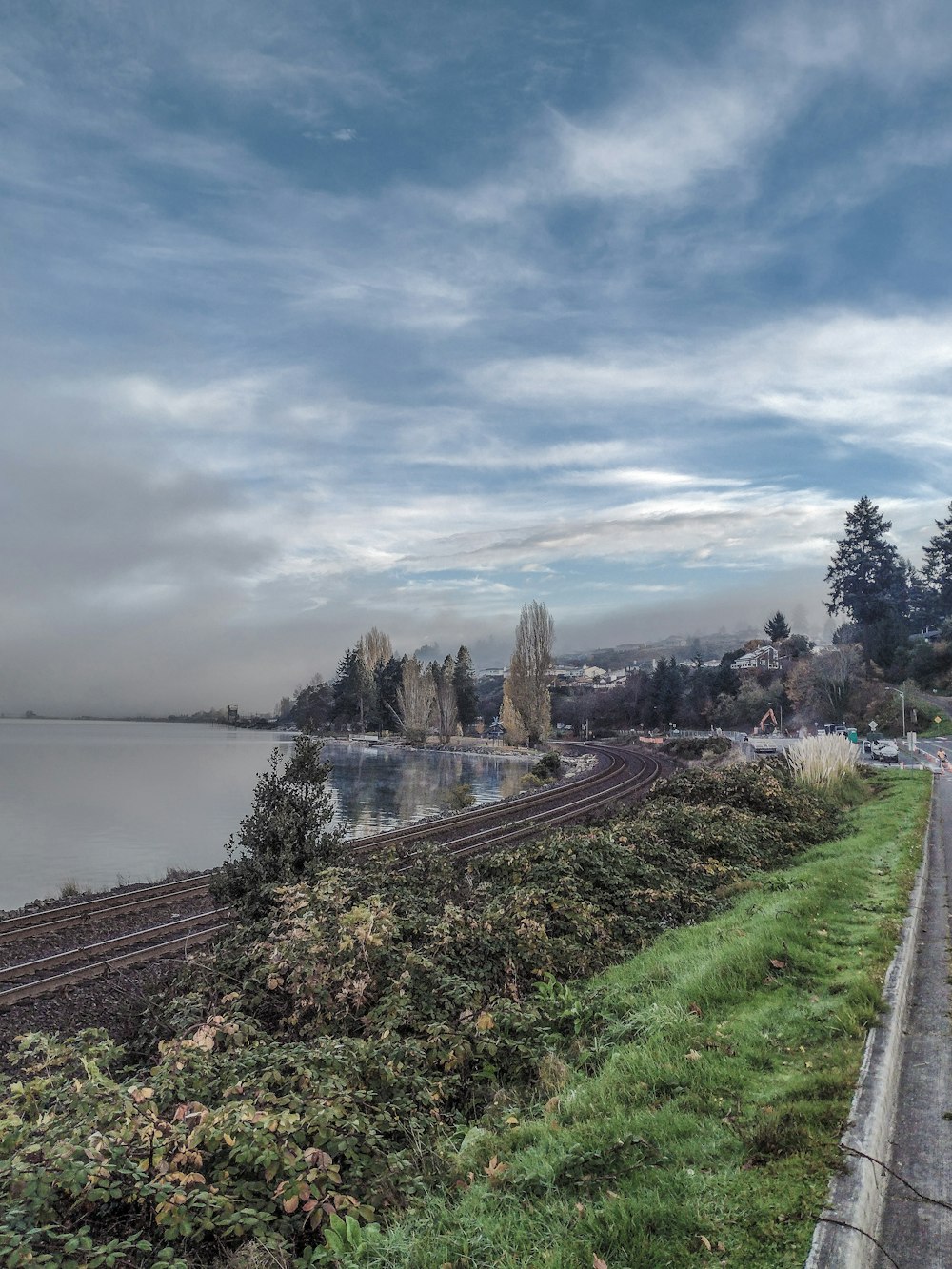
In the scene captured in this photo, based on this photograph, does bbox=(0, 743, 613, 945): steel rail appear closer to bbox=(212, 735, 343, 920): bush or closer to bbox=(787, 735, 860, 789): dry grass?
bbox=(212, 735, 343, 920): bush

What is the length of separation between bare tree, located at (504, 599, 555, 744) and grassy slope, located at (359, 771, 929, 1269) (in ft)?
242

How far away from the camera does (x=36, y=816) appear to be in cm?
3148

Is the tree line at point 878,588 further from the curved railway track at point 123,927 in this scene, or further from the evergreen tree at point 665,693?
the curved railway track at point 123,927

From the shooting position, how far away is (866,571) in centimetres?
8369

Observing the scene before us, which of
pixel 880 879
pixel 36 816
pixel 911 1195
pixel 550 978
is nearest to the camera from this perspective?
pixel 911 1195

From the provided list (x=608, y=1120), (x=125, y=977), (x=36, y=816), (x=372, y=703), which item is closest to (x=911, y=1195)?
(x=608, y=1120)

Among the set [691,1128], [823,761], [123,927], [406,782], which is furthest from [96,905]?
[406,782]

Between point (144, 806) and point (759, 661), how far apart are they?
93153 millimetres

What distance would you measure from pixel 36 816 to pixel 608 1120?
1303 inches

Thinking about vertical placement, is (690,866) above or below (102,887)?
above

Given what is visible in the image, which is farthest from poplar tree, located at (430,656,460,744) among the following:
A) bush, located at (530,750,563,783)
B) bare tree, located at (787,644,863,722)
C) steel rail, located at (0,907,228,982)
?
steel rail, located at (0,907,228,982)

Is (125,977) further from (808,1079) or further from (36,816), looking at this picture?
(36,816)

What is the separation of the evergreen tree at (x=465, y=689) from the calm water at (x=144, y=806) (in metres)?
41.8

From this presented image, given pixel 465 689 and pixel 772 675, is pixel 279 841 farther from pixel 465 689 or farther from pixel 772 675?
pixel 465 689
